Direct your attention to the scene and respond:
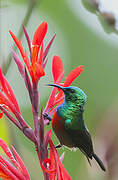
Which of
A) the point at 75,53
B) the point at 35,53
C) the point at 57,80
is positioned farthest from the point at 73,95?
the point at 75,53

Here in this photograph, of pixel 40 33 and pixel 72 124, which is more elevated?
pixel 40 33

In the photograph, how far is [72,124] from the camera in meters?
1.06

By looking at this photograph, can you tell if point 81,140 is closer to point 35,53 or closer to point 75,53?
point 35,53

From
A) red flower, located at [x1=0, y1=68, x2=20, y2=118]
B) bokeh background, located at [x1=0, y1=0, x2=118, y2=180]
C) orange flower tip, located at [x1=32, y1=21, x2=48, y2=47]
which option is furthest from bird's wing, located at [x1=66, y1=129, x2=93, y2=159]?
bokeh background, located at [x1=0, y1=0, x2=118, y2=180]

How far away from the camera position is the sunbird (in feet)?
3.35

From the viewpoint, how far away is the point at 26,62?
99cm

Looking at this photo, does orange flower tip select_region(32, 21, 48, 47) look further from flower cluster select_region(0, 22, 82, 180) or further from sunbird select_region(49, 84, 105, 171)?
sunbird select_region(49, 84, 105, 171)

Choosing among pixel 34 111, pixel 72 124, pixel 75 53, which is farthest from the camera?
pixel 75 53

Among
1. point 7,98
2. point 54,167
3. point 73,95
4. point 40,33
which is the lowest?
point 54,167

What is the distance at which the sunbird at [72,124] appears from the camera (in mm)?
1022

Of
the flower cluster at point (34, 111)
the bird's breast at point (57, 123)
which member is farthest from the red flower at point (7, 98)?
the bird's breast at point (57, 123)

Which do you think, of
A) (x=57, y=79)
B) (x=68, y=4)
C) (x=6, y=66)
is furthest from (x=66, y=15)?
(x=57, y=79)

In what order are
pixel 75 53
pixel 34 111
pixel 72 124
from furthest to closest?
pixel 75 53 < pixel 72 124 < pixel 34 111

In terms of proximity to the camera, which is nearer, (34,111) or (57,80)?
(34,111)
